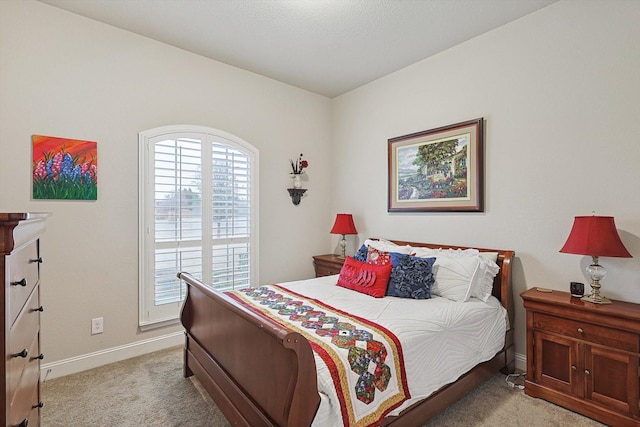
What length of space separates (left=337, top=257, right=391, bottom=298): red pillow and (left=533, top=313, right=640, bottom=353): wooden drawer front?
43.3 inches

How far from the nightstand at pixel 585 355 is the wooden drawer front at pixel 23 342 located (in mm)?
2796

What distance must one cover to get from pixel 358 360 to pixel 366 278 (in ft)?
3.70

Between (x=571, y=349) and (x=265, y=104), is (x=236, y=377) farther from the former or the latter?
(x=265, y=104)

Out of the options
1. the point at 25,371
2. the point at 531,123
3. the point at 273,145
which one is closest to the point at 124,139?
the point at 273,145

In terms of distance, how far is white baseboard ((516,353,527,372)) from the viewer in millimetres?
2686

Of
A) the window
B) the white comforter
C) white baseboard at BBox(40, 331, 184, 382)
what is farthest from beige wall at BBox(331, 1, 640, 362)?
white baseboard at BBox(40, 331, 184, 382)

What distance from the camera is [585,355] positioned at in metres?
2.09

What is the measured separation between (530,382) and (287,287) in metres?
1.97

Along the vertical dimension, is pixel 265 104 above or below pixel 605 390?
above

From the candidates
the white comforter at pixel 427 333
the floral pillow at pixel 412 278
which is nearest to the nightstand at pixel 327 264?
the white comforter at pixel 427 333

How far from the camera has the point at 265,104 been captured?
3846 millimetres

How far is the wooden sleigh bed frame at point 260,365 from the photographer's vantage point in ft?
4.33

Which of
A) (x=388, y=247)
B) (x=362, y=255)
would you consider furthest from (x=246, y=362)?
(x=388, y=247)

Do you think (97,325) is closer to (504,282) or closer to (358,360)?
(358,360)
